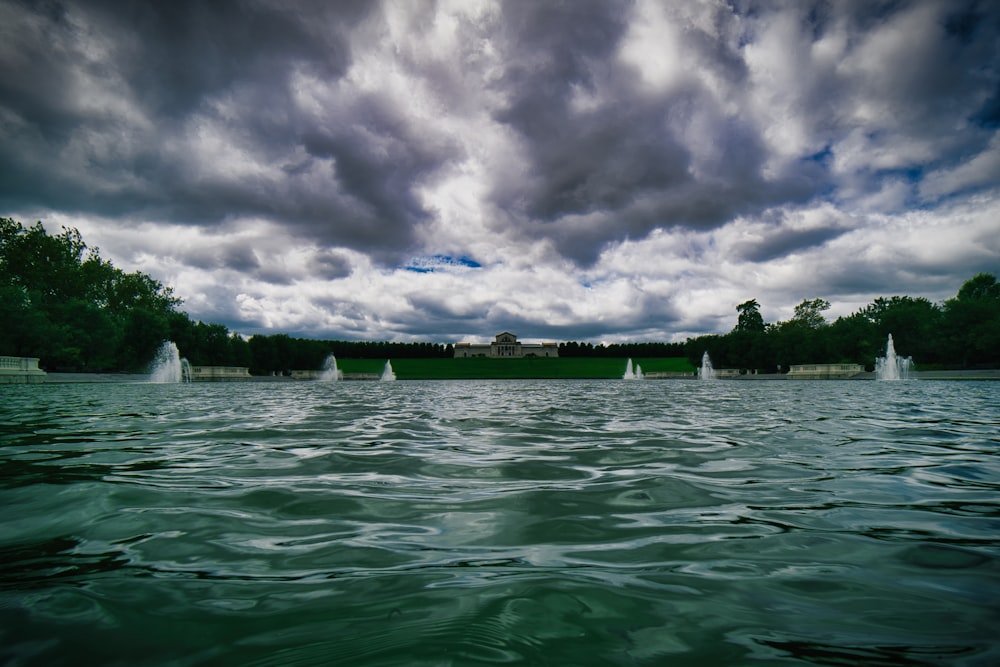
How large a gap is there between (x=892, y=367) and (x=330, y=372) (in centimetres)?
9535

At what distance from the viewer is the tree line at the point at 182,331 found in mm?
60375

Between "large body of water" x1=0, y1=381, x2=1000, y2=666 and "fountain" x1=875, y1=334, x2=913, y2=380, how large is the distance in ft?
259

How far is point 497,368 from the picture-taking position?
116 meters

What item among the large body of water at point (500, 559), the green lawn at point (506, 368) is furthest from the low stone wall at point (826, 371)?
the large body of water at point (500, 559)

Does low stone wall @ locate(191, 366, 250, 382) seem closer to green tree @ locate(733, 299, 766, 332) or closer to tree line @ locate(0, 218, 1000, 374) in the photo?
tree line @ locate(0, 218, 1000, 374)

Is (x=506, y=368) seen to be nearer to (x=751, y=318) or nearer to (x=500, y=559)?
(x=751, y=318)

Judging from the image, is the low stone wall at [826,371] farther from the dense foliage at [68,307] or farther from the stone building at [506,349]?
the dense foliage at [68,307]

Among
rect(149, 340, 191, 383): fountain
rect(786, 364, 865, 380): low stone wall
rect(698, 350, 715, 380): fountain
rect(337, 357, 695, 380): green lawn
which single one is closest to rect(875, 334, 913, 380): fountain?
rect(786, 364, 865, 380): low stone wall

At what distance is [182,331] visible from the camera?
3068 inches

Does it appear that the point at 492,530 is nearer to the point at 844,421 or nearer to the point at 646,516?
the point at 646,516

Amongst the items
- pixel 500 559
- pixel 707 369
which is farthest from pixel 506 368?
pixel 500 559

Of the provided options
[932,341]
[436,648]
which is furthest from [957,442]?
[932,341]

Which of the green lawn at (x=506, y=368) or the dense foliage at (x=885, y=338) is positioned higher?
the dense foliage at (x=885, y=338)

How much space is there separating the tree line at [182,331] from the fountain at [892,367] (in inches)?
151
